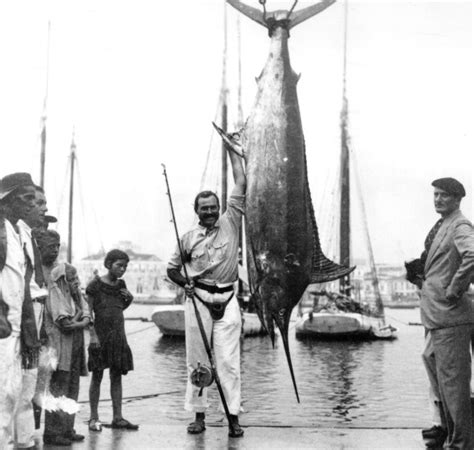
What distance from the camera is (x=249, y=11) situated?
143 inches

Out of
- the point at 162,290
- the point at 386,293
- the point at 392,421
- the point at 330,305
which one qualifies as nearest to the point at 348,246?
the point at 330,305

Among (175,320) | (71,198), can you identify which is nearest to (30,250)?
(175,320)

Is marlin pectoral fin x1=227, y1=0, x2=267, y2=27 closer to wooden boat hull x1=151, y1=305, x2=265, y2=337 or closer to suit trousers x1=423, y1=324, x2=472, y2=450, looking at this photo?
suit trousers x1=423, y1=324, x2=472, y2=450

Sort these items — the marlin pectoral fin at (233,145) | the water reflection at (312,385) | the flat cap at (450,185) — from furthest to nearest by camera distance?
the water reflection at (312,385) → the flat cap at (450,185) → the marlin pectoral fin at (233,145)

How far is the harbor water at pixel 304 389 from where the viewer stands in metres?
8.33

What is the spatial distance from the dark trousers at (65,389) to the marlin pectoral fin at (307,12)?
2929mm

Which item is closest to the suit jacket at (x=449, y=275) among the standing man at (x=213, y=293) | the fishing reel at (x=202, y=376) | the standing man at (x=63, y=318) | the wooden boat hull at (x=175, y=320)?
the standing man at (x=213, y=293)

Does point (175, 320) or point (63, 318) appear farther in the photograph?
point (175, 320)

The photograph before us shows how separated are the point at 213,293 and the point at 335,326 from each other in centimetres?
2180

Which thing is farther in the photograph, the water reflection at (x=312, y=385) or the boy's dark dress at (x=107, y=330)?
the water reflection at (x=312, y=385)

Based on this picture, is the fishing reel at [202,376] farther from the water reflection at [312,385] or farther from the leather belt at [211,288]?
the water reflection at [312,385]

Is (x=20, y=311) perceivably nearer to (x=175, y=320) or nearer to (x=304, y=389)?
(x=304, y=389)

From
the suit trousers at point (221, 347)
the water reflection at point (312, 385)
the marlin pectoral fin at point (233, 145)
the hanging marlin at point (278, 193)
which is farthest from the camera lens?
the water reflection at point (312, 385)

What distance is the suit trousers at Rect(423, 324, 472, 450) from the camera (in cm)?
438
